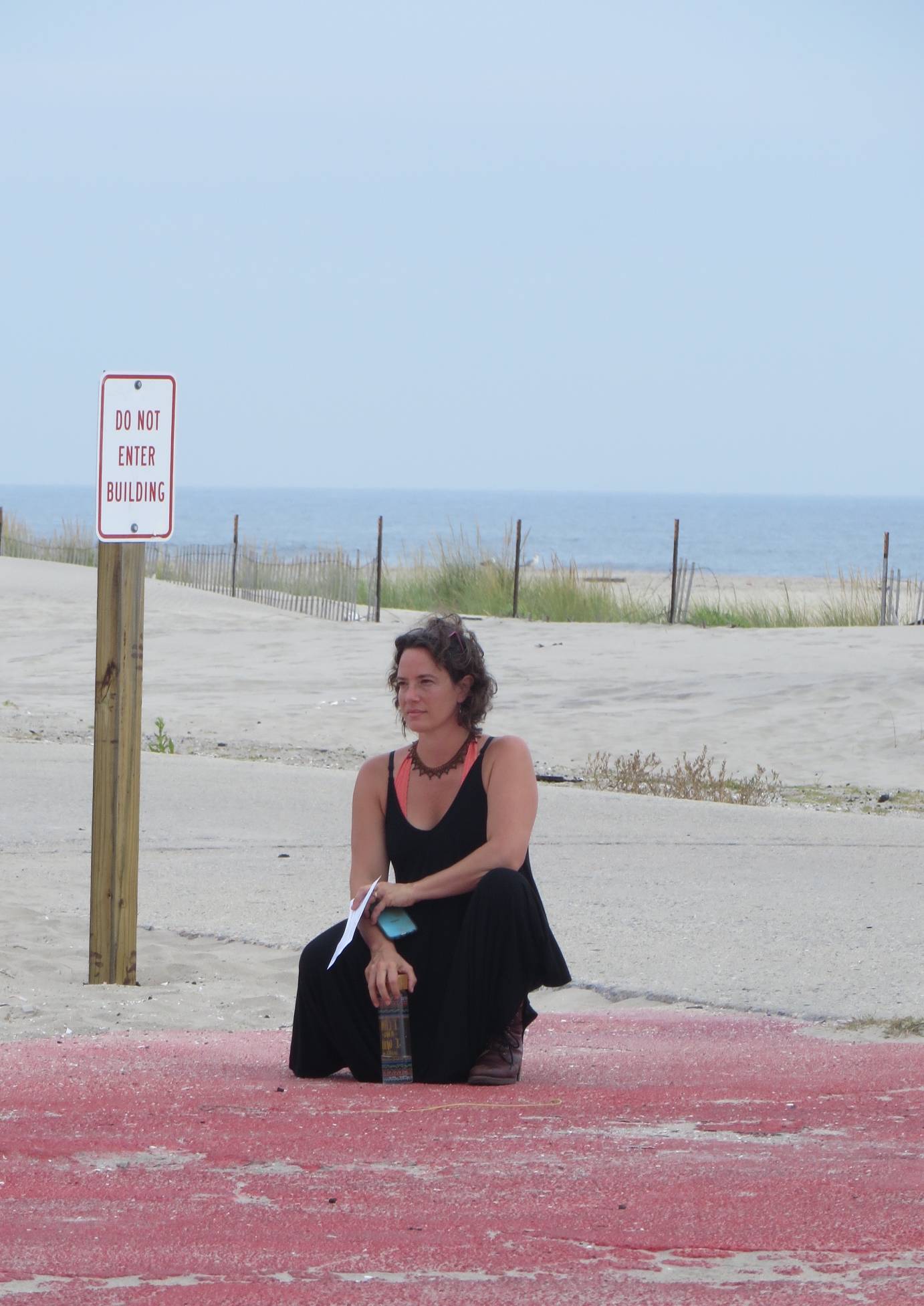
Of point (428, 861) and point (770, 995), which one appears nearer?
point (428, 861)

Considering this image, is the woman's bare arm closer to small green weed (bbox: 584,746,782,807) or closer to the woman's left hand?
the woman's left hand

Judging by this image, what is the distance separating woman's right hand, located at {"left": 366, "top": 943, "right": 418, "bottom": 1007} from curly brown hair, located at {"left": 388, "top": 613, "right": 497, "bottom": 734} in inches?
22.8

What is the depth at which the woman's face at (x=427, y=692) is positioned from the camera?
4.23 metres

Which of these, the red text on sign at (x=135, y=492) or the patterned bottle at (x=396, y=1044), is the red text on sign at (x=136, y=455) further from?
the patterned bottle at (x=396, y=1044)

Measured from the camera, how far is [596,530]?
113625mm

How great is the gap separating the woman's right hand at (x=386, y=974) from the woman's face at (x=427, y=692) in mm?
575

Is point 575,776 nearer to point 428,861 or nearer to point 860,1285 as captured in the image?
point 428,861

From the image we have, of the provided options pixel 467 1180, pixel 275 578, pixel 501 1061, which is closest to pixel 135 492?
pixel 501 1061

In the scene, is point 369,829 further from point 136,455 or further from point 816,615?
point 816,615

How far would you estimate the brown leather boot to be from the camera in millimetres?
4105

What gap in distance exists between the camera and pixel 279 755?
1189cm

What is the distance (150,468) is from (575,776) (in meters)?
6.30

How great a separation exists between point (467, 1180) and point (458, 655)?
1.44 m

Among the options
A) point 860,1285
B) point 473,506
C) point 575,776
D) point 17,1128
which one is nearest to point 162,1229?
point 17,1128
